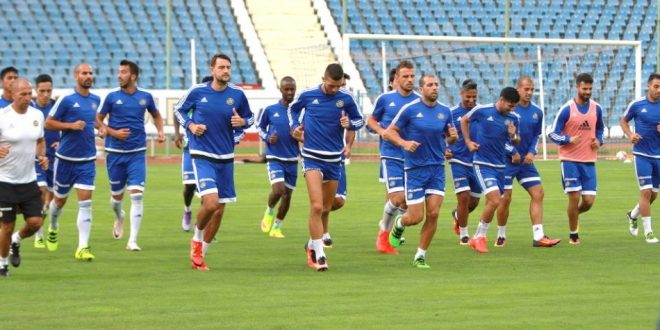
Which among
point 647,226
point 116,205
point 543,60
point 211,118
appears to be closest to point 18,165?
point 211,118

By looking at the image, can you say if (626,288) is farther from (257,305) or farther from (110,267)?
(110,267)

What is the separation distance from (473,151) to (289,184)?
3064 mm

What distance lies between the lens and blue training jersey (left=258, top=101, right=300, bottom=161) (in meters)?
18.1

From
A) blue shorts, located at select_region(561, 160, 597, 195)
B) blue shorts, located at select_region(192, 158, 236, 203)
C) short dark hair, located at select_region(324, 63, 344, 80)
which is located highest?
short dark hair, located at select_region(324, 63, 344, 80)

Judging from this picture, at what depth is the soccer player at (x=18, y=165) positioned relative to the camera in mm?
12930

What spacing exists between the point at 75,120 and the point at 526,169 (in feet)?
18.0

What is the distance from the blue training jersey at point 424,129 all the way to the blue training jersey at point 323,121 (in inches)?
22.2

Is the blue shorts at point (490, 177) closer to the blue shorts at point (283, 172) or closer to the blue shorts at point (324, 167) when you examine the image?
the blue shorts at point (324, 167)

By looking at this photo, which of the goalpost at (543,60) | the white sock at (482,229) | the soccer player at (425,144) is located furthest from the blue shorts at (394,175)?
the goalpost at (543,60)

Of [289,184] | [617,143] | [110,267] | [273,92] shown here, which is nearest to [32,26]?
[273,92]

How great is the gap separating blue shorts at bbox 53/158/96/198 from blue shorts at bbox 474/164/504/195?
4578mm

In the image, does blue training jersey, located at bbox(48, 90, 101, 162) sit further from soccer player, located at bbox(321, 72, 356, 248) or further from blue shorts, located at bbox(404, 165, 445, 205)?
blue shorts, located at bbox(404, 165, 445, 205)

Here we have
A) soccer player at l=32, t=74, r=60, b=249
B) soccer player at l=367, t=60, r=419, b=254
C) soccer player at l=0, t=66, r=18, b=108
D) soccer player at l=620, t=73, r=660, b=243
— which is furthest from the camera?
soccer player at l=620, t=73, r=660, b=243

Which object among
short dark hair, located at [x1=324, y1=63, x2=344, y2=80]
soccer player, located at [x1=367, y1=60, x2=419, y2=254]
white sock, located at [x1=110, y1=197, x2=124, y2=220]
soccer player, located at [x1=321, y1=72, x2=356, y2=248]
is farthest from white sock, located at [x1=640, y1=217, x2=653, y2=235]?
white sock, located at [x1=110, y1=197, x2=124, y2=220]
